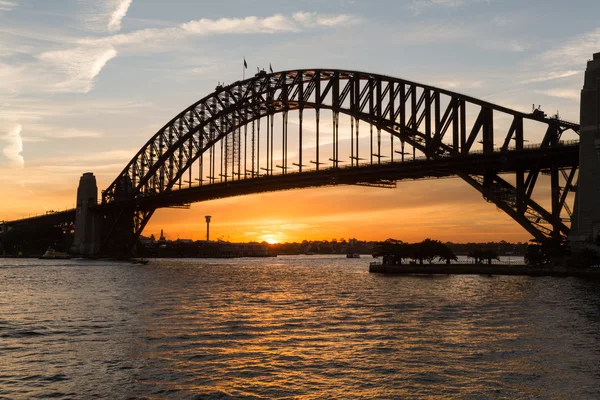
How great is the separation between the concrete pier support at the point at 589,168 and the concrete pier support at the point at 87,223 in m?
116

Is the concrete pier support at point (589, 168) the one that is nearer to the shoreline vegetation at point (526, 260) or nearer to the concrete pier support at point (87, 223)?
the shoreline vegetation at point (526, 260)

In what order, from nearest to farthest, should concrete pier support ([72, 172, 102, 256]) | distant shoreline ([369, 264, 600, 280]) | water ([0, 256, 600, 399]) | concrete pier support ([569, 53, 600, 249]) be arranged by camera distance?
1. water ([0, 256, 600, 399])
2. concrete pier support ([569, 53, 600, 249])
3. distant shoreline ([369, 264, 600, 280])
4. concrete pier support ([72, 172, 102, 256])

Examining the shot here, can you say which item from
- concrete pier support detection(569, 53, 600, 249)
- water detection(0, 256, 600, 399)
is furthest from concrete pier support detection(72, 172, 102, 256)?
concrete pier support detection(569, 53, 600, 249)

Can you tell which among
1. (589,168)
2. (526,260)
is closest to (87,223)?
(526,260)

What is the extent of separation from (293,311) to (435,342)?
15.6 metres

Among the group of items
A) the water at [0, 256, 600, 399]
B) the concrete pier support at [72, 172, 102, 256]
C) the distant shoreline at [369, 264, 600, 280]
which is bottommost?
the water at [0, 256, 600, 399]

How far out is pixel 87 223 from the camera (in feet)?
527

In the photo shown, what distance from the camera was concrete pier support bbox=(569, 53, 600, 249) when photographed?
70125 millimetres

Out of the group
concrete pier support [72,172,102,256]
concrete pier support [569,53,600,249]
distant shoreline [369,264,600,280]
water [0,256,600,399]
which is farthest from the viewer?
concrete pier support [72,172,102,256]

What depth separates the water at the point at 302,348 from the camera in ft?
72.1

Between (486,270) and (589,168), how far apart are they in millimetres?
22410

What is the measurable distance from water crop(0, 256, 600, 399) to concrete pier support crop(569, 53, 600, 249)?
20311mm

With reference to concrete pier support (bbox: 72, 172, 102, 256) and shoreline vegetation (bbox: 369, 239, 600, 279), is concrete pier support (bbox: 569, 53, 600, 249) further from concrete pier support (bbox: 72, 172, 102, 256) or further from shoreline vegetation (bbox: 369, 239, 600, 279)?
concrete pier support (bbox: 72, 172, 102, 256)

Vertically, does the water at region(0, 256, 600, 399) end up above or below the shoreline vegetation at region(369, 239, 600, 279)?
below
